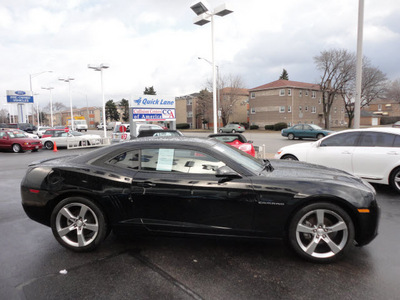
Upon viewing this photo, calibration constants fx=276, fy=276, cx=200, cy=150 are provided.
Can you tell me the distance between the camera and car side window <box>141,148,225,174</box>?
134 inches

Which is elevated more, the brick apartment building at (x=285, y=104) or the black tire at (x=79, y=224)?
the brick apartment building at (x=285, y=104)

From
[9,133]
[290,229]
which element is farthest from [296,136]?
[290,229]

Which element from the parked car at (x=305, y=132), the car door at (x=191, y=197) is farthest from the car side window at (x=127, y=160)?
the parked car at (x=305, y=132)

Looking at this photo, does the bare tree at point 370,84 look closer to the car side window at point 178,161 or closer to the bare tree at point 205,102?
the bare tree at point 205,102

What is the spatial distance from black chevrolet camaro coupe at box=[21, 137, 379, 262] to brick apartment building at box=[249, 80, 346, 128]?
1883 inches

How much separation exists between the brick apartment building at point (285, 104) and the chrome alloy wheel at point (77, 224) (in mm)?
48507

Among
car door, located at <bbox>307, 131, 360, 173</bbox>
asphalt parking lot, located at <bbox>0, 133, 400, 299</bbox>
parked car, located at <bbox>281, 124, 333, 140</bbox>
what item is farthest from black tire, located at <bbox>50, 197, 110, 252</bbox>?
parked car, located at <bbox>281, 124, 333, 140</bbox>

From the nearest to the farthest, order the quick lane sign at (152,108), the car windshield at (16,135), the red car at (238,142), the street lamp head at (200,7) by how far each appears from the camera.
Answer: the red car at (238,142) → the street lamp head at (200,7) → the quick lane sign at (152,108) → the car windshield at (16,135)

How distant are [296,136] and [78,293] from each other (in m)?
26.7

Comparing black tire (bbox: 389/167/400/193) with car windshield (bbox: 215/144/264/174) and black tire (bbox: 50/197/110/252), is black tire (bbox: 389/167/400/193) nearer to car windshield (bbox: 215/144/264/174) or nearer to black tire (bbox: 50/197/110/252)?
car windshield (bbox: 215/144/264/174)

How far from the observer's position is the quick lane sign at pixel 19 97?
45188 millimetres

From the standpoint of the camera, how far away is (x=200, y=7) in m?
12.8

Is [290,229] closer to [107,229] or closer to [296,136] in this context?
[107,229]

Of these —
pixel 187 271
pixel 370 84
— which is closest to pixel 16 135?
pixel 187 271
